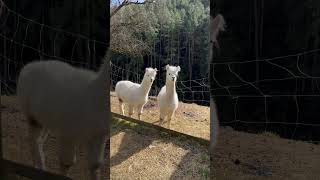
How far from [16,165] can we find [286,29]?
2.04 meters

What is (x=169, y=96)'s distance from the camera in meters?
4.72

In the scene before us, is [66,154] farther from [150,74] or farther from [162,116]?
[162,116]

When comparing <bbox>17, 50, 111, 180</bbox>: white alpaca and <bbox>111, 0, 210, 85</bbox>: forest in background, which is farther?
<bbox>111, 0, 210, 85</bbox>: forest in background

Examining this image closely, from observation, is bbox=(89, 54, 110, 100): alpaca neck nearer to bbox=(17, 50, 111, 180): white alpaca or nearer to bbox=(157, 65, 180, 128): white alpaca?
bbox=(17, 50, 111, 180): white alpaca

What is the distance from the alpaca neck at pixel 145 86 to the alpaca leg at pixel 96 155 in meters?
2.38

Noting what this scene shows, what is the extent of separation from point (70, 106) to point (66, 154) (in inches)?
13.5

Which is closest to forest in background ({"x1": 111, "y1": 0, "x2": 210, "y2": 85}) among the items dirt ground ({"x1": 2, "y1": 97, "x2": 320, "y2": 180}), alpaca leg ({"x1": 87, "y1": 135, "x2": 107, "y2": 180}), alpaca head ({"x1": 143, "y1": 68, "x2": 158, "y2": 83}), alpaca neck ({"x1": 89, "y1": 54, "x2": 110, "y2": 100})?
alpaca head ({"x1": 143, "y1": 68, "x2": 158, "y2": 83})

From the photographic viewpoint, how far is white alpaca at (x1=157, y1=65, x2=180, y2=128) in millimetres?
4488

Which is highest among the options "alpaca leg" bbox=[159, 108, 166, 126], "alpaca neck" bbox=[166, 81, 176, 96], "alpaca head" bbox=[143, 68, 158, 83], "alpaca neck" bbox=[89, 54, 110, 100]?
"alpaca neck" bbox=[89, 54, 110, 100]

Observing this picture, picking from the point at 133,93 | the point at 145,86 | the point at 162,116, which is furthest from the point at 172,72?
the point at 133,93

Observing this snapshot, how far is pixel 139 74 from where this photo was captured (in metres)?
5.17

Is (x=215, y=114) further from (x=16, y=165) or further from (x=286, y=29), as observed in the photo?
(x=16, y=165)

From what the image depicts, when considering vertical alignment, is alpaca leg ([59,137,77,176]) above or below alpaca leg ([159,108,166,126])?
above

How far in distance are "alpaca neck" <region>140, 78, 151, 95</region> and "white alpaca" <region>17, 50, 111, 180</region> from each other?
2292 millimetres
